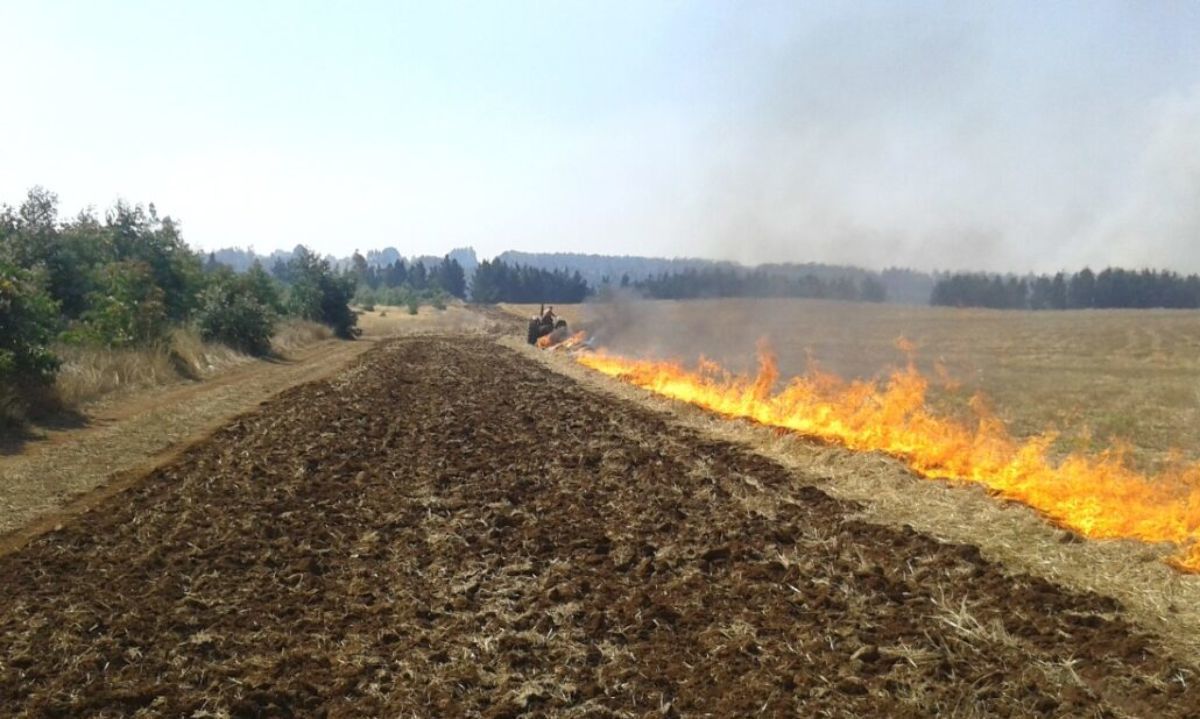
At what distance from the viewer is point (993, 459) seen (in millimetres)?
12484

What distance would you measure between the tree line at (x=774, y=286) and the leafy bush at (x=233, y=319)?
67.0 ft

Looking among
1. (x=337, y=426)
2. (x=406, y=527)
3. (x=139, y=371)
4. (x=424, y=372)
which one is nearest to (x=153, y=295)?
(x=139, y=371)

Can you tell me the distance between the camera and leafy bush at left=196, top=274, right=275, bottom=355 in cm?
3203

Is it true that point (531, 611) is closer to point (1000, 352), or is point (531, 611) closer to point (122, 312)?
point (122, 312)

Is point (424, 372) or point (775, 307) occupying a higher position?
point (775, 307)

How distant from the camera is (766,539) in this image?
9.05 meters

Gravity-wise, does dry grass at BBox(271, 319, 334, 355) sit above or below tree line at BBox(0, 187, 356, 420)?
below

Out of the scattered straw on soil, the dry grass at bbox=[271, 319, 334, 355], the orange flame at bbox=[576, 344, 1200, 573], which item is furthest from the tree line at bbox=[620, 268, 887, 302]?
the scattered straw on soil

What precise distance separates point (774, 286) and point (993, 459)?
948 inches

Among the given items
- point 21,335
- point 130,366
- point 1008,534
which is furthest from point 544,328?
point 1008,534

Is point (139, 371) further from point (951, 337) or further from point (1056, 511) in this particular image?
point (951, 337)

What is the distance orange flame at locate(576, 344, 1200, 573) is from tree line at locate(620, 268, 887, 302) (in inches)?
519

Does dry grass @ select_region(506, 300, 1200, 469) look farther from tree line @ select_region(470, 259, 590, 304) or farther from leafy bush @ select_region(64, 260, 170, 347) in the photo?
tree line @ select_region(470, 259, 590, 304)

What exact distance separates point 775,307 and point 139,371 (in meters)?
24.6
